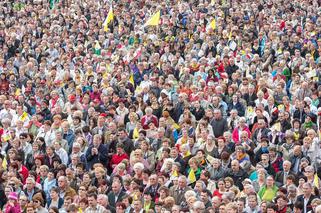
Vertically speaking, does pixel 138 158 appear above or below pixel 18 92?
above

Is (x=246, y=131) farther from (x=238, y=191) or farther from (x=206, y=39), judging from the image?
(x=206, y=39)

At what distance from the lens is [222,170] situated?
19734 mm

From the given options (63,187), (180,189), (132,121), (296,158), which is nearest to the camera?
(180,189)

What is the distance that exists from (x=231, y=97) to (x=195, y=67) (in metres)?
3.43

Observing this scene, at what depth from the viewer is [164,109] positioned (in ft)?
77.6

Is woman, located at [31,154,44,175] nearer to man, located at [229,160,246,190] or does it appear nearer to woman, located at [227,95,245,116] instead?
man, located at [229,160,246,190]

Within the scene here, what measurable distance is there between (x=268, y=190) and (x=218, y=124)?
429cm

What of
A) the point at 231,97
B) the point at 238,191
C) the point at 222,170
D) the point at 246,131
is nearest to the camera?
the point at 238,191

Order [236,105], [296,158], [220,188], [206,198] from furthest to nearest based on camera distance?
[236,105], [296,158], [220,188], [206,198]

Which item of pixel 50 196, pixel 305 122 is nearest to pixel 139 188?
pixel 50 196

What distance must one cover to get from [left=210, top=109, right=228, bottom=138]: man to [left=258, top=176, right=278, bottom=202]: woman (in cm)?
400

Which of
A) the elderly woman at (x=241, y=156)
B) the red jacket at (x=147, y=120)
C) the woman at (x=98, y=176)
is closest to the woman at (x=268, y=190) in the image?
the elderly woman at (x=241, y=156)

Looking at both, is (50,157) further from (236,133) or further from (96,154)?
(236,133)

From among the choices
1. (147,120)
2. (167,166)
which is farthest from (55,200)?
(147,120)
